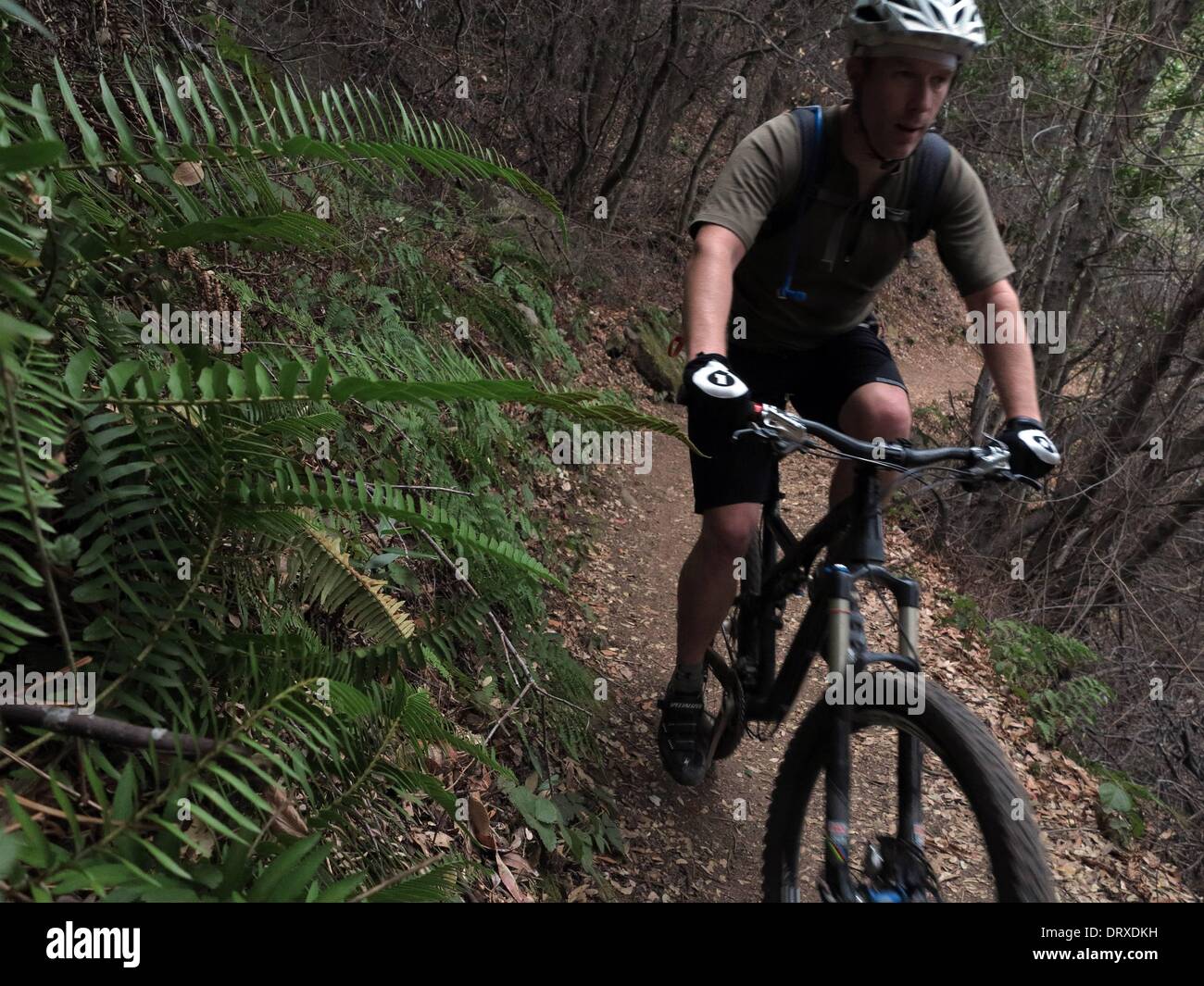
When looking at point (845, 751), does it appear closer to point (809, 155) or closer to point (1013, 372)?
point (1013, 372)

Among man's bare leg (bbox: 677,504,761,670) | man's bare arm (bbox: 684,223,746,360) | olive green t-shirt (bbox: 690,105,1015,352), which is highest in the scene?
olive green t-shirt (bbox: 690,105,1015,352)

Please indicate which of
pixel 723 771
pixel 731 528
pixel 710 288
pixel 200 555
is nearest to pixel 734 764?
pixel 723 771

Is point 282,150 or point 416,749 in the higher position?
point 282,150

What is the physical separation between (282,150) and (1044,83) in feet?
37.1

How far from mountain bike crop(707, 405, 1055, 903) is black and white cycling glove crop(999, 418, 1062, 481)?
1.3 inches

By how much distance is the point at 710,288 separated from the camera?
8.79 ft

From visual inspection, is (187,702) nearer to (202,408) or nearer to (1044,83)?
(202,408)

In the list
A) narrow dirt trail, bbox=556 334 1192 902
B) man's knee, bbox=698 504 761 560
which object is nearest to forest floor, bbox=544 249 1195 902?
narrow dirt trail, bbox=556 334 1192 902

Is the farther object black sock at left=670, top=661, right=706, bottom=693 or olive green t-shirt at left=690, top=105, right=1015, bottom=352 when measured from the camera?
black sock at left=670, top=661, right=706, bottom=693

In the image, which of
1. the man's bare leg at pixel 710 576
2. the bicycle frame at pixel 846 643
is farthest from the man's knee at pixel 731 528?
the bicycle frame at pixel 846 643

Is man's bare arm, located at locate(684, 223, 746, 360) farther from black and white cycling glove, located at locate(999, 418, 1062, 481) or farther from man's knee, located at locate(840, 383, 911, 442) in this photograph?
black and white cycling glove, located at locate(999, 418, 1062, 481)

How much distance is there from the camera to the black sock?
377 cm
